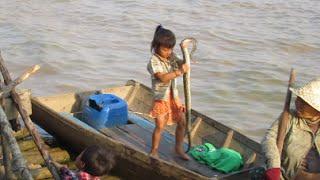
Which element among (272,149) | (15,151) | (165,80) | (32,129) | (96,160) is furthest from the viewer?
(165,80)

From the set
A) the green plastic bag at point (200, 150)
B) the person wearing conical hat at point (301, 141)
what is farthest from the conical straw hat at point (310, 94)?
the green plastic bag at point (200, 150)

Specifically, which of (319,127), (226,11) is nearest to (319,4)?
(226,11)

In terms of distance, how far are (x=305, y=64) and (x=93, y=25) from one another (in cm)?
557

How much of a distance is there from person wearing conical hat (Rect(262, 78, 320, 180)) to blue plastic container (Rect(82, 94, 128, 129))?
2.57 metres

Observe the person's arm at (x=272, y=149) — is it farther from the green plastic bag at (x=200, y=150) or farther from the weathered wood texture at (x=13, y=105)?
the weathered wood texture at (x=13, y=105)

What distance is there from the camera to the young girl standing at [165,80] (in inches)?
195

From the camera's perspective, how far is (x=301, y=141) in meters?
4.17

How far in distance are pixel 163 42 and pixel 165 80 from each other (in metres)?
0.36

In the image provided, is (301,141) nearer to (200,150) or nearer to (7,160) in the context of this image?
(200,150)

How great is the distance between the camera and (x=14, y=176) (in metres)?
4.34

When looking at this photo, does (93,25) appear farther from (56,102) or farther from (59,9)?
(56,102)

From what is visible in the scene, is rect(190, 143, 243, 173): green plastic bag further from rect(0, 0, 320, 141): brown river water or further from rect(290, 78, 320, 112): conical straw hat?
rect(0, 0, 320, 141): brown river water

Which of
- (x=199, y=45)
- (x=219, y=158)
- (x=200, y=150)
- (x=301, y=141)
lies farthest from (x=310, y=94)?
(x=199, y=45)

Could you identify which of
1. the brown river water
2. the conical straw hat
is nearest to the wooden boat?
the conical straw hat
